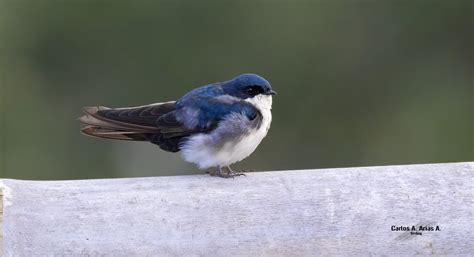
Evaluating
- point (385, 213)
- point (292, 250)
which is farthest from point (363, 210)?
point (292, 250)

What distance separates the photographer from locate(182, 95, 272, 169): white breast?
2912 millimetres

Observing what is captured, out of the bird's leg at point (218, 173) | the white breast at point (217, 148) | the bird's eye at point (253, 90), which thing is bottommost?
the bird's leg at point (218, 173)

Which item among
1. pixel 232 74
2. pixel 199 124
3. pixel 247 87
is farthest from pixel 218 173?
pixel 232 74

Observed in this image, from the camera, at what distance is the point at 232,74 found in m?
5.03

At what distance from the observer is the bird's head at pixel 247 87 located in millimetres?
2967

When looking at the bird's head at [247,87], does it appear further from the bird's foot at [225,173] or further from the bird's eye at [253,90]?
the bird's foot at [225,173]

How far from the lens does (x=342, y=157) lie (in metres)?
5.19

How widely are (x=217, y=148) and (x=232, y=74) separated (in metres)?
2.15

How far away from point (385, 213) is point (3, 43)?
3.42 metres

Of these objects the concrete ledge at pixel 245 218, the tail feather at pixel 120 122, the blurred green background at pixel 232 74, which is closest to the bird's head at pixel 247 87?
the tail feather at pixel 120 122

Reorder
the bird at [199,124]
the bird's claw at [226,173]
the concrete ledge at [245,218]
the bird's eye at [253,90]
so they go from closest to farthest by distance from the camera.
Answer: the concrete ledge at [245,218] < the bird's claw at [226,173] < the bird at [199,124] < the bird's eye at [253,90]

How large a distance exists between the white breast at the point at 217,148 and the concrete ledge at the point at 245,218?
1.44 feet

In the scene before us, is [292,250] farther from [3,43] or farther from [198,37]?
[3,43]

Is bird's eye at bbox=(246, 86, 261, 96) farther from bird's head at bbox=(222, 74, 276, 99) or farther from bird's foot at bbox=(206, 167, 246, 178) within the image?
bird's foot at bbox=(206, 167, 246, 178)
